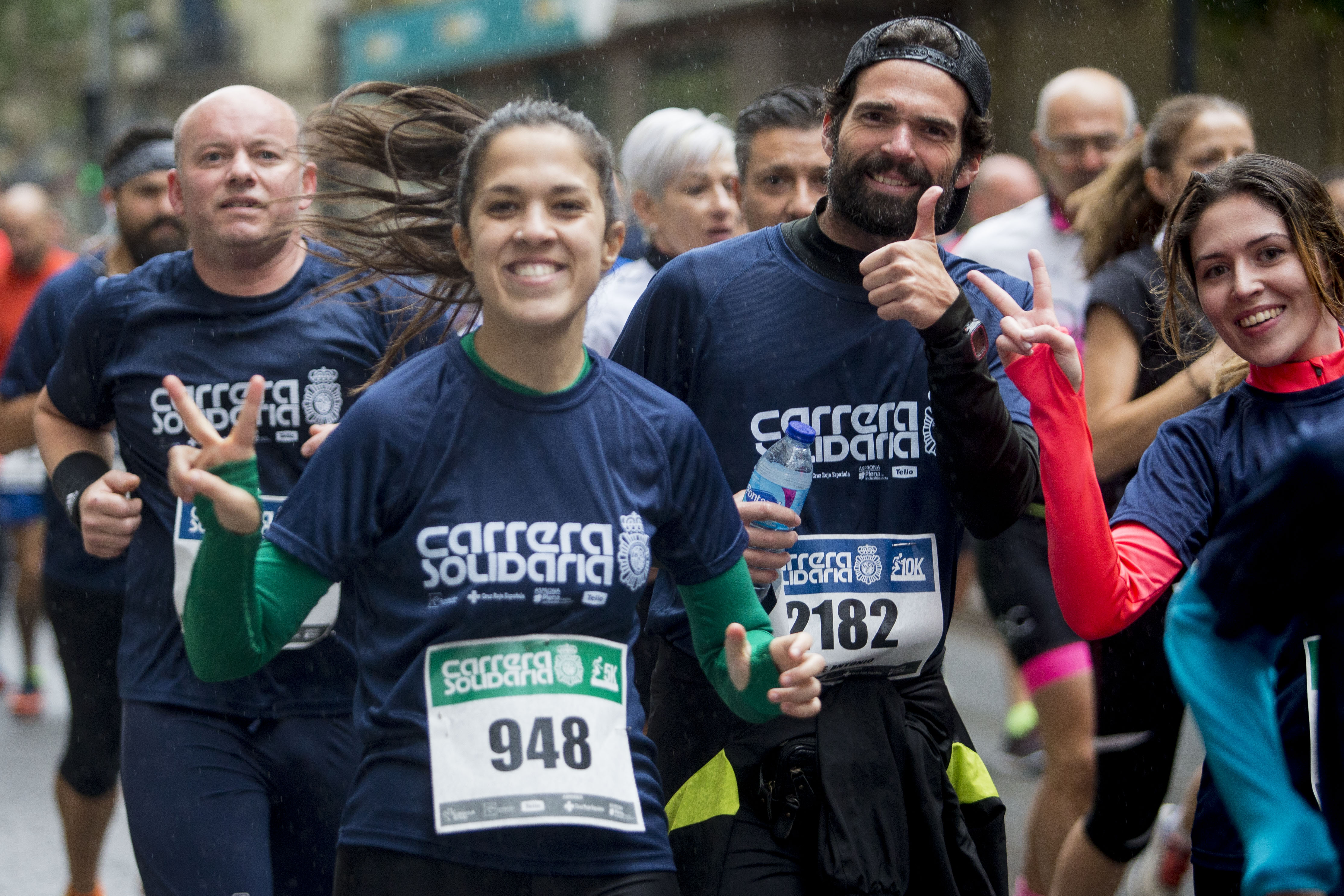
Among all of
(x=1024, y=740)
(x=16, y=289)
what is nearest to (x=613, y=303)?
(x=1024, y=740)

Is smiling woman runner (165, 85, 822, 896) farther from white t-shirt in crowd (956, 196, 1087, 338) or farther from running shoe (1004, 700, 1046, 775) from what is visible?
running shoe (1004, 700, 1046, 775)

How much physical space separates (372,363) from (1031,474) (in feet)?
5.40

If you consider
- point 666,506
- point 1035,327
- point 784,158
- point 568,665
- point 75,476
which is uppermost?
point 784,158

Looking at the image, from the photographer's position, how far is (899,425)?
328 centimetres

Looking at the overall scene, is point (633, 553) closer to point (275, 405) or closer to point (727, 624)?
point (727, 624)

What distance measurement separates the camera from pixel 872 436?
327cm

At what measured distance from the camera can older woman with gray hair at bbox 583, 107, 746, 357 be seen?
5453mm

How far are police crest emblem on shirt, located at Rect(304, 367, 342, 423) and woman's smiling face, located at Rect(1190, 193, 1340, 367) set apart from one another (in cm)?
197

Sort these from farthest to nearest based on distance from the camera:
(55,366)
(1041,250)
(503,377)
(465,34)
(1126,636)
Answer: (465,34) < (1041,250) < (1126,636) < (55,366) < (503,377)

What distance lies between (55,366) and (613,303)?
1710 mm

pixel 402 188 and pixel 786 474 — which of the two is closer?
pixel 786 474

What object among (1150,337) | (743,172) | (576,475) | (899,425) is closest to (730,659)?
(576,475)

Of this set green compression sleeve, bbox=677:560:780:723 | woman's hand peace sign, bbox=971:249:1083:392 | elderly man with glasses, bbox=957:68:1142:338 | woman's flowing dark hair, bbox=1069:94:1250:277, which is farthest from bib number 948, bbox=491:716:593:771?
elderly man with glasses, bbox=957:68:1142:338

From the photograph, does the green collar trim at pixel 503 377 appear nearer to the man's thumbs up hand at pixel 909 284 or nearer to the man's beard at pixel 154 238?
the man's thumbs up hand at pixel 909 284
